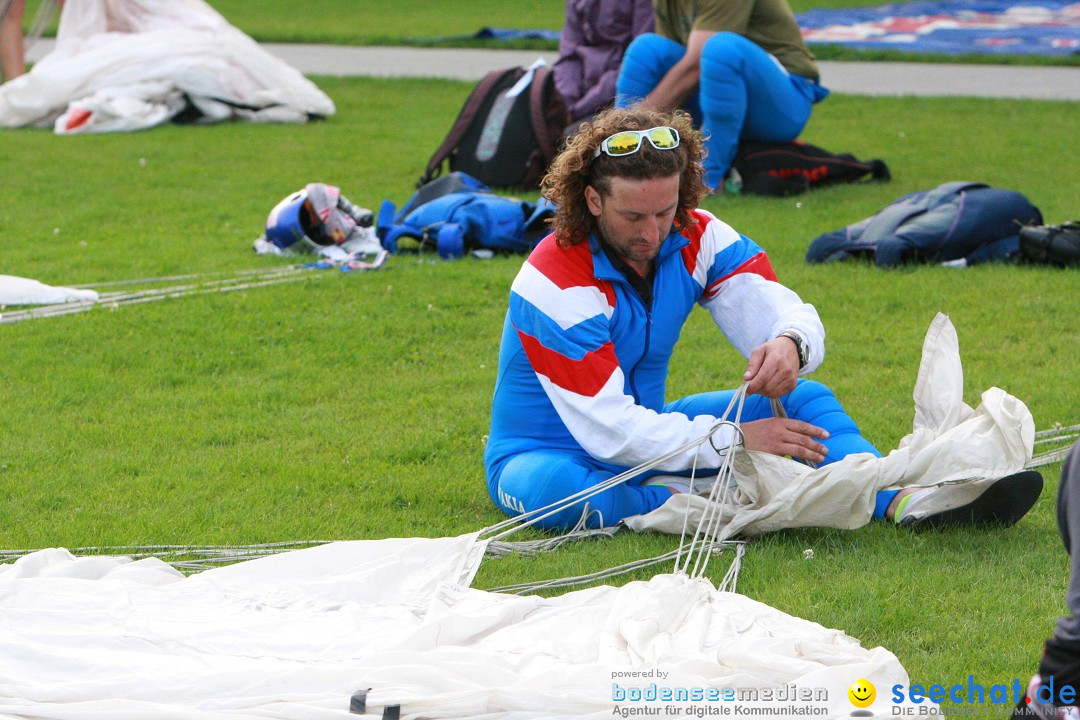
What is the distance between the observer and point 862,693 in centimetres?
226

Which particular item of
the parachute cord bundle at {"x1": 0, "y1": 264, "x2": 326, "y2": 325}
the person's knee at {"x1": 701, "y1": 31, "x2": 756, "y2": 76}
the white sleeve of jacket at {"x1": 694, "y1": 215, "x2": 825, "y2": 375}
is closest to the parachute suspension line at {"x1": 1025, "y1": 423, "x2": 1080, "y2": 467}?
the white sleeve of jacket at {"x1": 694, "y1": 215, "x2": 825, "y2": 375}

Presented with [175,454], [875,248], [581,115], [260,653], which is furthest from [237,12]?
[260,653]

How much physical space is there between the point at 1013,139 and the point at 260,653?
7.53m

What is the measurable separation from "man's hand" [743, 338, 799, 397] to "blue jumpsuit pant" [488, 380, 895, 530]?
30 cm

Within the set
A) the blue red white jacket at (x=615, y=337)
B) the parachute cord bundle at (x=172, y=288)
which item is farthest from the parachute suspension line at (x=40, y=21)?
the blue red white jacket at (x=615, y=337)

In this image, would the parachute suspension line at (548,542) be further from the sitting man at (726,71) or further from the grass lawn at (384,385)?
the sitting man at (726,71)

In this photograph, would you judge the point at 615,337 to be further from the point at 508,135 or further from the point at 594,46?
the point at 594,46

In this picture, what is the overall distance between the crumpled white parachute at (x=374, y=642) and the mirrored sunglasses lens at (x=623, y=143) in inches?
38.1

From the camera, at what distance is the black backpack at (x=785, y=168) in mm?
7406

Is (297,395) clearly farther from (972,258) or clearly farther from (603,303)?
(972,258)

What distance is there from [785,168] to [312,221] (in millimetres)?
2673

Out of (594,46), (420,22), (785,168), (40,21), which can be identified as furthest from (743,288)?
(420,22)

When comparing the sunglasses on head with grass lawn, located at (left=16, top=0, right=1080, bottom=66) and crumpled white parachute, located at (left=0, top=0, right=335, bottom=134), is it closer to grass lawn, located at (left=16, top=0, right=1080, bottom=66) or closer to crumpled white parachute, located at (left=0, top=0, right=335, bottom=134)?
crumpled white parachute, located at (left=0, top=0, right=335, bottom=134)

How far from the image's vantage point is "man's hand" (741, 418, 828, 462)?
325 cm
